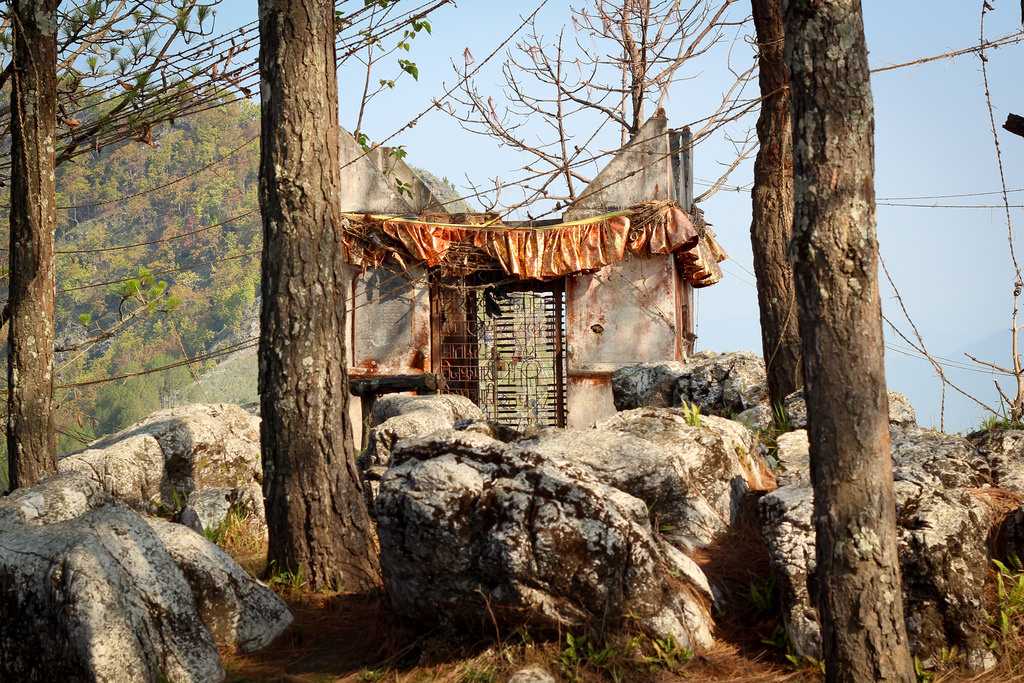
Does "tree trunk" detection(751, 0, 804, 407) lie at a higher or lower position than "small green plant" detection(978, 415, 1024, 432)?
higher

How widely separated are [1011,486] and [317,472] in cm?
426

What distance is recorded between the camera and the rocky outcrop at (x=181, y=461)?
27.9ft

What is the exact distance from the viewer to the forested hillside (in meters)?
66.0

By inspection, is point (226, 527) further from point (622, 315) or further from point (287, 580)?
point (622, 315)

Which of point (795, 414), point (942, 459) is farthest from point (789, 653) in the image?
point (795, 414)

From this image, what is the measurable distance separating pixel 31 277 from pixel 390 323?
5.77 metres

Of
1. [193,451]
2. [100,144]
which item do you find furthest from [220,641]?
[100,144]

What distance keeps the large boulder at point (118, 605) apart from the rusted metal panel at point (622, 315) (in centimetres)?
760

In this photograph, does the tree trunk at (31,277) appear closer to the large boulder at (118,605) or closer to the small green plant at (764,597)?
the large boulder at (118,605)

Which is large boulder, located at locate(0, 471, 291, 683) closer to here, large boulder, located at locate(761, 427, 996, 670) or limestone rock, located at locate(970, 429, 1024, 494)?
large boulder, located at locate(761, 427, 996, 670)

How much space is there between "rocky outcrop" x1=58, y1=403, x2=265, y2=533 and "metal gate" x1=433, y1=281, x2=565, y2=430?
350 cm

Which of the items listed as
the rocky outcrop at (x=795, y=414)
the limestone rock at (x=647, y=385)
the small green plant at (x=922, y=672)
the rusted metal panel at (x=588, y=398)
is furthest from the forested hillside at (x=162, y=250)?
the small green plant at (x=922, y=672)

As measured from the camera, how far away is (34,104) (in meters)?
7.71

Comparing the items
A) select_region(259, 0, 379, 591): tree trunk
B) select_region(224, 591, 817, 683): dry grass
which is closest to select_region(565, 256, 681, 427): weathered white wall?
select_region(259, 0, 379, 591): tree trunk
